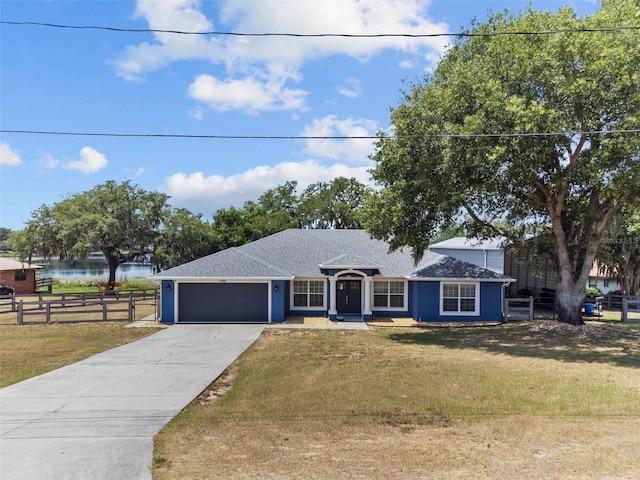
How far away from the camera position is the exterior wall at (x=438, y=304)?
21.9 meters

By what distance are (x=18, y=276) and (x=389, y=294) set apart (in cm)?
3259

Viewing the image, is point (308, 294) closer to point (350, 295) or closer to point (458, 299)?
point (350, 295)

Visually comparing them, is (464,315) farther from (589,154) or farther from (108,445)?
(108,445)

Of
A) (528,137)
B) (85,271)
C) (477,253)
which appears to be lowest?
(85,271)

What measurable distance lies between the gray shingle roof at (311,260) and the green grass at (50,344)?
396cm

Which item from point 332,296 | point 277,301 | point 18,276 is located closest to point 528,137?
point 332,296

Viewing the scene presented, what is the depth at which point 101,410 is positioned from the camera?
26.1 ft

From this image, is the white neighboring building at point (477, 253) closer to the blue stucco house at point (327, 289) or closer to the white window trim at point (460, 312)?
the blue stucco house at point (327, 289)

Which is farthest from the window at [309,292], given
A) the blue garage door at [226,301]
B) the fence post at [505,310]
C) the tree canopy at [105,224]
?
the tree canopy at [105,224]

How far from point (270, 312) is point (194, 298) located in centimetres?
371

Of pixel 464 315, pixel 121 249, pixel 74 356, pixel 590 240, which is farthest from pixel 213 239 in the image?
pixel 590 240

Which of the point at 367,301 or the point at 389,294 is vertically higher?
the point at 389,294

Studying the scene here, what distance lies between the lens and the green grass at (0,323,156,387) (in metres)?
11.4

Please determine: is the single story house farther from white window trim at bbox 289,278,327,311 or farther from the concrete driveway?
the concrete driveway
